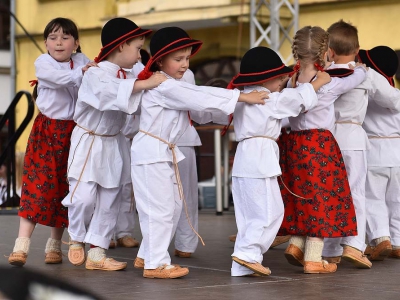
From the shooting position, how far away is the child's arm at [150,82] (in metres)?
4.52

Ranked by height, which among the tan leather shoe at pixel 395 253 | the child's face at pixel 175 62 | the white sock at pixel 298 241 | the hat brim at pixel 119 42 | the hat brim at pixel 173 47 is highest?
the hat brim at pixel 119 42

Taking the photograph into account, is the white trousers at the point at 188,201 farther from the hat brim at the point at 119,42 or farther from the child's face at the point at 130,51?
the hat brim at the point at 119,42

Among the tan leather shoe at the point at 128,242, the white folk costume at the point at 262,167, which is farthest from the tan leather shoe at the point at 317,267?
the tan leather shoe at the point at 128,242

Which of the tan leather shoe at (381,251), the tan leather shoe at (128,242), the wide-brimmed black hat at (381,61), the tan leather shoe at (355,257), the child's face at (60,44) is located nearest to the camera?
the tan leather shoe at (355,257)

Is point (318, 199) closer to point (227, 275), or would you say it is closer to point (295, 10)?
point (227, 275)

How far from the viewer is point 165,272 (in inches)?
179

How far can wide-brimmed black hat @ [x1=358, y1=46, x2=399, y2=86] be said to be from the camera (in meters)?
5.67

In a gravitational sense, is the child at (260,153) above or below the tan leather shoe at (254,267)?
above

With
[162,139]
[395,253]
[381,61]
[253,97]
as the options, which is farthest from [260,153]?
[395,253]

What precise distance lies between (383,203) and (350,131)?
2.80 ft

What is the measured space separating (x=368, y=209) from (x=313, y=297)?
2.13 m

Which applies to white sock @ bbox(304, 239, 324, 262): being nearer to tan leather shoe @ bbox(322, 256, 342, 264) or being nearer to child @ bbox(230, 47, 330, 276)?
child @ bbox(230, 47, 330, 276)

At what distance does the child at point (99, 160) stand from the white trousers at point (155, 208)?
440mm

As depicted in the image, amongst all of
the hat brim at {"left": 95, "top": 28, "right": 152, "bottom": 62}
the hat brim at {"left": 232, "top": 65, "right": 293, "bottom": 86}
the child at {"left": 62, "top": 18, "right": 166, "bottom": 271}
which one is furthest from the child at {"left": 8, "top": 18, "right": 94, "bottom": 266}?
the hat brim at {"left": 232, "top": 65, "right": 293, "bottom": 86}
